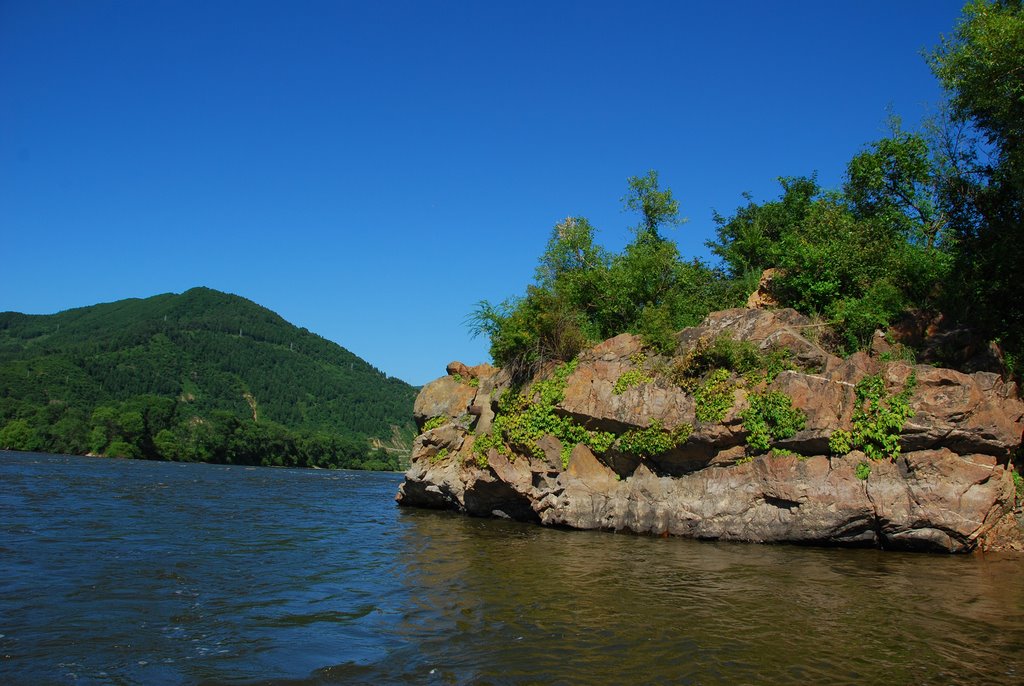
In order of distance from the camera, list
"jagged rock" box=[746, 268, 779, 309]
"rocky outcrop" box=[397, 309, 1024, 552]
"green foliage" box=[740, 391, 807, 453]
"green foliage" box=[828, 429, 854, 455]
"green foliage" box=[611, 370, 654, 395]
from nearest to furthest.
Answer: "rocky outcrop" box=[397, 309, 1024, 552] → "green foliage" box=[828, 429, 854, 455] → "green foliage" box=[740, 391, 807, 453] → "green foliage" box=[611, 370, 654, 395] → "jagged rock" box=[746, 268, 779, 309]

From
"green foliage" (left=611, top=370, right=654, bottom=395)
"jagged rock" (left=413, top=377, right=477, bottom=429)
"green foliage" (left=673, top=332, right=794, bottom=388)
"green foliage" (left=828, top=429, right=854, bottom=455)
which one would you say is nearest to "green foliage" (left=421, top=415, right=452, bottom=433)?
"jagged rock" (left=413, top=377, right=477, bottom=429)

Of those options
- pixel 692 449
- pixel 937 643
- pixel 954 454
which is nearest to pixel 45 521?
pixel 692 449

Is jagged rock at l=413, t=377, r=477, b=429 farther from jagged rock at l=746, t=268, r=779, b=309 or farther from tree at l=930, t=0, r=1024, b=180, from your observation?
tree at l=930, t=0, r=1024, b=180

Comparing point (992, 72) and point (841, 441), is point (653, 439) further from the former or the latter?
point (992, 72)

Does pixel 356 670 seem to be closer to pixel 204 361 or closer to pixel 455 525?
pixel 455 525

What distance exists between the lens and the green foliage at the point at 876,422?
15.3 metres

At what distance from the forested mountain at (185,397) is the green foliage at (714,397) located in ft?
275

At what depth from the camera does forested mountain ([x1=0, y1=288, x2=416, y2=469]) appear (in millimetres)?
85500

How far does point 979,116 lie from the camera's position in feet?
63.0

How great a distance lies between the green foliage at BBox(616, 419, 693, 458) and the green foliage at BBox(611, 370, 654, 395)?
1.33m

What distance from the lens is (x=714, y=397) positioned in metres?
17.3

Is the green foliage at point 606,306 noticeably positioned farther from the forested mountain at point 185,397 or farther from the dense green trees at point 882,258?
the forested mountain at point 185,397

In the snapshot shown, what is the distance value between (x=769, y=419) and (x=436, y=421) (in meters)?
15.0

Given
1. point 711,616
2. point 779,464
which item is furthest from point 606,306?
point 711,616
